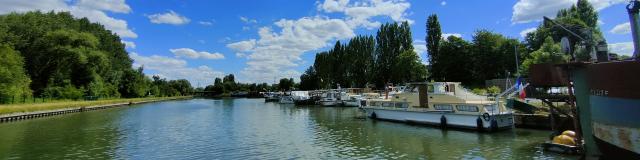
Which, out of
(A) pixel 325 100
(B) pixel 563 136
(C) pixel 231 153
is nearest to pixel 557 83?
(B) pixel 563 136

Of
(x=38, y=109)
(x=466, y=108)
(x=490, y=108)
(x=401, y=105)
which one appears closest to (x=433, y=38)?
(x=401, y=105)

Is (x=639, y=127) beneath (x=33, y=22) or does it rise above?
beneath

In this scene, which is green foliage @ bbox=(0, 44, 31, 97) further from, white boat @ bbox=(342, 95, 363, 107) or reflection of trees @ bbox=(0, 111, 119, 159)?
white boat @ bbox=(342, 95, 363, 107)

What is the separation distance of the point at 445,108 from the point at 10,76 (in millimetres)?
60471

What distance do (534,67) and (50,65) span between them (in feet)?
325

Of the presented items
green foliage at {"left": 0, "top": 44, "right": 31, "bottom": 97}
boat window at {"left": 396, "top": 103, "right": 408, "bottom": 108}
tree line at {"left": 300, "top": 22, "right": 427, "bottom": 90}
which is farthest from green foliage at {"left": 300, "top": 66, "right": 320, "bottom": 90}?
boat window at {"left": 396, "top": 103, "right": 408, "bottom": 108}

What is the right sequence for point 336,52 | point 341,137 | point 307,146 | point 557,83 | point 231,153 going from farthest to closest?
point 336,52 → point 341,137 → point 307,146 → point 231,153 → point 557,83

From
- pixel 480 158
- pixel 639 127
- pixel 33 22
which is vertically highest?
pixel 33 22

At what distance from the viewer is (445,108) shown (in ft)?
114

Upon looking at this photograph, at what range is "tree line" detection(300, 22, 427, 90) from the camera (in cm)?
8725

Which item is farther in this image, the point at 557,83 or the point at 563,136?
the point at 563,136

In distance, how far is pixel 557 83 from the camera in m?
20.0

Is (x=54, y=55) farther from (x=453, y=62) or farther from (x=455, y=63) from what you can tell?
(x=455, y=63)

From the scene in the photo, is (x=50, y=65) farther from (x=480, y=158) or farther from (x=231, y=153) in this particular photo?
(x=480, y=158)
